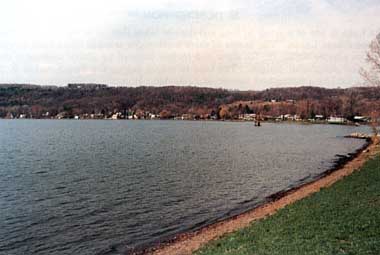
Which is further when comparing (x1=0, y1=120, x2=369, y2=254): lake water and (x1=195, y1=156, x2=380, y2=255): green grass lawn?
(x1=0, y1=120, x2=369, y2=254): lake water

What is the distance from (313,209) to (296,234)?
5.33 metres

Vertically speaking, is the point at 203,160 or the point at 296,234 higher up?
the point at 296,234

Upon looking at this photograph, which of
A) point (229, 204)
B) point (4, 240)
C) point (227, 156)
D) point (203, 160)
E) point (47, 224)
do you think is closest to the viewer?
point (4, 240)

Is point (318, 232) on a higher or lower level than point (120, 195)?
higher

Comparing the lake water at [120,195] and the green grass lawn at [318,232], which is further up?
the green grass lawn at [318,232]

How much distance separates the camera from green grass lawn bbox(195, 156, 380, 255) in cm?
1344

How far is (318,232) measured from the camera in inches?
610

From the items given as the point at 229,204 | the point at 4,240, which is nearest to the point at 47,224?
the point at 4,240

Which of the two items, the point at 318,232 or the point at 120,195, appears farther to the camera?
the point at 120,195

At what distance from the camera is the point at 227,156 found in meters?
64.3

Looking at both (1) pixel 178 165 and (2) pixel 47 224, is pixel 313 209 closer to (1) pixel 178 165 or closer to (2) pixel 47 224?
(2) pixel 47 224

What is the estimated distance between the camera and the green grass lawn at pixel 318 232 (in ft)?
44.1

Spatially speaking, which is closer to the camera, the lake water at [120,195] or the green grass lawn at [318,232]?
the green grass lawn at [318,232]

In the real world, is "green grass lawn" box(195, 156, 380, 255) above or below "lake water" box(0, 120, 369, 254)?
above
